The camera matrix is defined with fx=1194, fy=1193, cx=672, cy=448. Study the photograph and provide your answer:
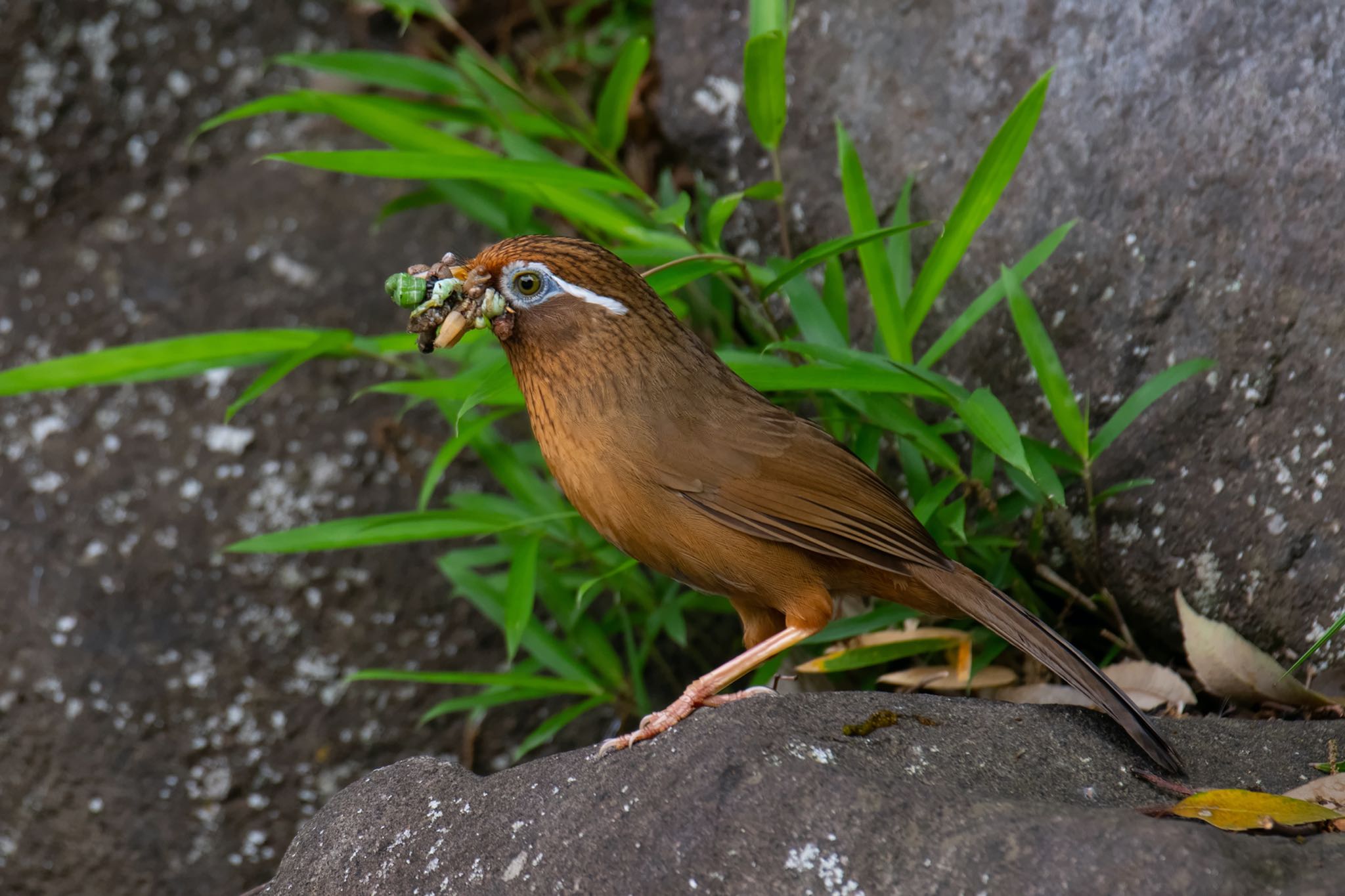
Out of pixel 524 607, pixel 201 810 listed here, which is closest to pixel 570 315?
pixel 524 607

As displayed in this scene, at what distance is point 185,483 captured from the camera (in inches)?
169

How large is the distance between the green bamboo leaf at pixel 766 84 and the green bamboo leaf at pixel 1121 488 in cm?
131

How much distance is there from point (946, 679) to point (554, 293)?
4.98 ft

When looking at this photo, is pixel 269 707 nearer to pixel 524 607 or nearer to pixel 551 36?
pixel 524 607

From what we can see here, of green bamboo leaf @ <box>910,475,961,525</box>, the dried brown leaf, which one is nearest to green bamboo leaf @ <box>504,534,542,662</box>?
green bamboo leaf @ <box>910,475,961,525</box>

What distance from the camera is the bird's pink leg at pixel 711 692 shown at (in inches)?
94.5

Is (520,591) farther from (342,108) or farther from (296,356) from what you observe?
(342,108)

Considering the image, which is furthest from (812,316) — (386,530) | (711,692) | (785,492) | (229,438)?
(229,438)

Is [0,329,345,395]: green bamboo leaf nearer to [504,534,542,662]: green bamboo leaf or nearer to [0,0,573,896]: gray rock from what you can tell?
[504,534,542,662]: green bamboo leaf

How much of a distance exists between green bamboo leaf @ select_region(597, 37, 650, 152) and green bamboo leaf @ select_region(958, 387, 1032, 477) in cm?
160

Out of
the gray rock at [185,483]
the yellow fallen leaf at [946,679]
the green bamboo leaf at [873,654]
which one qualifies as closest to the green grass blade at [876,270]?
the green bamboo leaf at [873,654]

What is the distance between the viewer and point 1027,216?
3318 millimetres

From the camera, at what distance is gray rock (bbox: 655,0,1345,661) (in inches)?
111

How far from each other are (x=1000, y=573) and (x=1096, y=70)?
1389 mm
